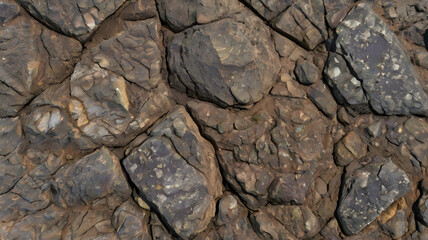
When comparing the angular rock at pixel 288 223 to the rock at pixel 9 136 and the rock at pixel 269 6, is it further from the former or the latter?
the rock at pixel 9 136

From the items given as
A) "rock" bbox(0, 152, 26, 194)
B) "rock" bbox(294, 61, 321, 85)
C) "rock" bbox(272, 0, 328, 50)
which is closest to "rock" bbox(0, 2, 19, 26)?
"rock" bbox(0, 152, 26, 194)

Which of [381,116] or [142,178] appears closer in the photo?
[142,178]

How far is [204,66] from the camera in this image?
246cm

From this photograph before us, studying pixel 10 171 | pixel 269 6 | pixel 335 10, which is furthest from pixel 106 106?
pixel 335 10

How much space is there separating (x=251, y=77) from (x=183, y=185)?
90 centimetres

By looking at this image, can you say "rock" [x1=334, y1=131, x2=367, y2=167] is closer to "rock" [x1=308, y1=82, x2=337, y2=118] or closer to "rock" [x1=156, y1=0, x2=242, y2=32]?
"rock" [x1=308, y1=82, x2=337, y2=118]

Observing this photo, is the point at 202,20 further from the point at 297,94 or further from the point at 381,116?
the point at 381,116

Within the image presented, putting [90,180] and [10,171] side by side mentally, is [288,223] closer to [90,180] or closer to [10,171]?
[90,180]

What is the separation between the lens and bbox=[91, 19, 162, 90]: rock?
249 centimetres

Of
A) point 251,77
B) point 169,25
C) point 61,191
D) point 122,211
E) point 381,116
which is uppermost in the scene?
point 169,25

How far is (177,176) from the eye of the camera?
236cm

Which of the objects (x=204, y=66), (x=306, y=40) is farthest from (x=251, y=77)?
(x=306, y=40)

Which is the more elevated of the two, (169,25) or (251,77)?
(169,25)

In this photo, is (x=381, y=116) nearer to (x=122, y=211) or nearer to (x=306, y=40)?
(x=306, y=40)
